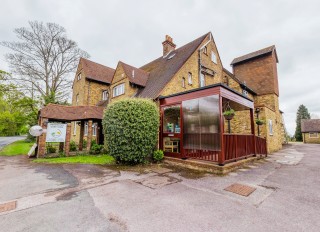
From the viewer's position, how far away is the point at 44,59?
21.6 metres

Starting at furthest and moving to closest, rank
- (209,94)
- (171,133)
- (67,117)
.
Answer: (67,117)
(171,133)
(209,94)

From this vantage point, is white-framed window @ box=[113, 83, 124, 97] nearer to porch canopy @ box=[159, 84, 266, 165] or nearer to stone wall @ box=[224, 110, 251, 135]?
porch canopy @ box=[159, 84, 266, 165]

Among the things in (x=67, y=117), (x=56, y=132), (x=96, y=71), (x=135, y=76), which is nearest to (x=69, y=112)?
(x=67, y=117)

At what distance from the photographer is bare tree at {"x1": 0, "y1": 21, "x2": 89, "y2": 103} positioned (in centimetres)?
1981

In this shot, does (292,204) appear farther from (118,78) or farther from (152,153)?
(118,78)

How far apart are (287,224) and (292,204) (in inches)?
48.1

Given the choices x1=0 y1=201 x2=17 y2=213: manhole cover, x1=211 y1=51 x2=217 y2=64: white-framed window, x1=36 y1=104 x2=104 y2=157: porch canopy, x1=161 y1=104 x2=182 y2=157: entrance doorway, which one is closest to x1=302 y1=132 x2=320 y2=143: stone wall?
x1=211 y1=51 x2=217 y2=64: white-framed window

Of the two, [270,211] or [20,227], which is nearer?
[20,227]

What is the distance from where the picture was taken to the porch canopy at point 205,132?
7449mm

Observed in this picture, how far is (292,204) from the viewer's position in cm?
400

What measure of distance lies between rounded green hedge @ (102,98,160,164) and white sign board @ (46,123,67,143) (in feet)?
16.6

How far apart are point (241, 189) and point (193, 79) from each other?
10395mm

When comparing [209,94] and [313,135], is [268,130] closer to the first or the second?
[209,94]

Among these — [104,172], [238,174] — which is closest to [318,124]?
[238,174]
